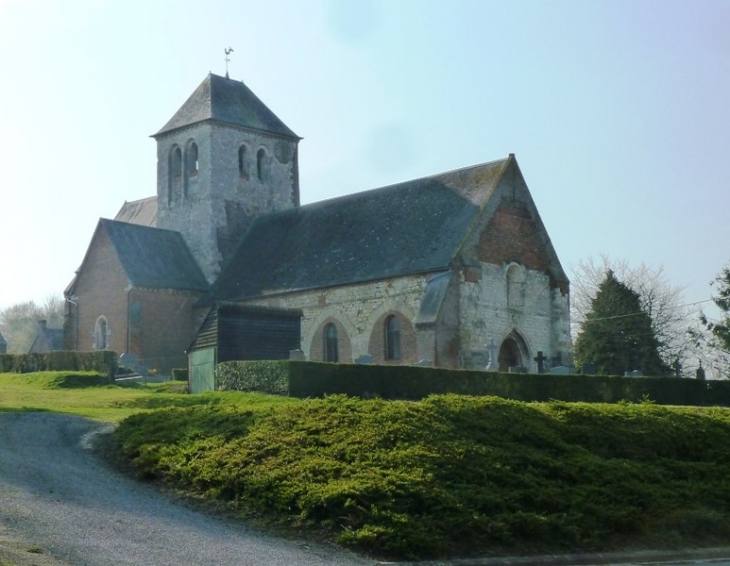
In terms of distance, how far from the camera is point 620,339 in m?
54.5

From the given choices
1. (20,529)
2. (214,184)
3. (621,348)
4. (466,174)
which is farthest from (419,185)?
(20,529)

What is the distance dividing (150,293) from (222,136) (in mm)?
8612

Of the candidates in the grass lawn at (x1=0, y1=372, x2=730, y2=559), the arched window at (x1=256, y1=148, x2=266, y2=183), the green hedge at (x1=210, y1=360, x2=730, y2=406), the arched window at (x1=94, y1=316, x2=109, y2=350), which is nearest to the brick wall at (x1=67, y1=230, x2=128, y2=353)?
the arched window at (x1=94, y1=316, x2=109, y2=350)

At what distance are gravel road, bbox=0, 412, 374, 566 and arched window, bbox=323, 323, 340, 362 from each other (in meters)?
24.9

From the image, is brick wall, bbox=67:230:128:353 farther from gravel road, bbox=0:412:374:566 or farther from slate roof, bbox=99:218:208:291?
gravel road, bbox=0:412:374:566

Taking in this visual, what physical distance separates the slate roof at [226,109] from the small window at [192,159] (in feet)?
3.43

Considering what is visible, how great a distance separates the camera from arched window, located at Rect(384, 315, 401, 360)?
1534 inches

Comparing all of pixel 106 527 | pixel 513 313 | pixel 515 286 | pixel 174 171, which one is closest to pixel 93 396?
pixel 106 527

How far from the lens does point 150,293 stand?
1802 inches

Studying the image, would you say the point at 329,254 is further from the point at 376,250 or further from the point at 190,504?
the point at 190,504

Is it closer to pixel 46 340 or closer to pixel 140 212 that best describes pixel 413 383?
pixel 140 212

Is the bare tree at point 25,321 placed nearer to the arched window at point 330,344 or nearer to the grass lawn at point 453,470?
the arched window at point 330,344

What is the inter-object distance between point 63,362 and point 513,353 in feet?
52.6

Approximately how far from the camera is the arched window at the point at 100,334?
47.1 metres
